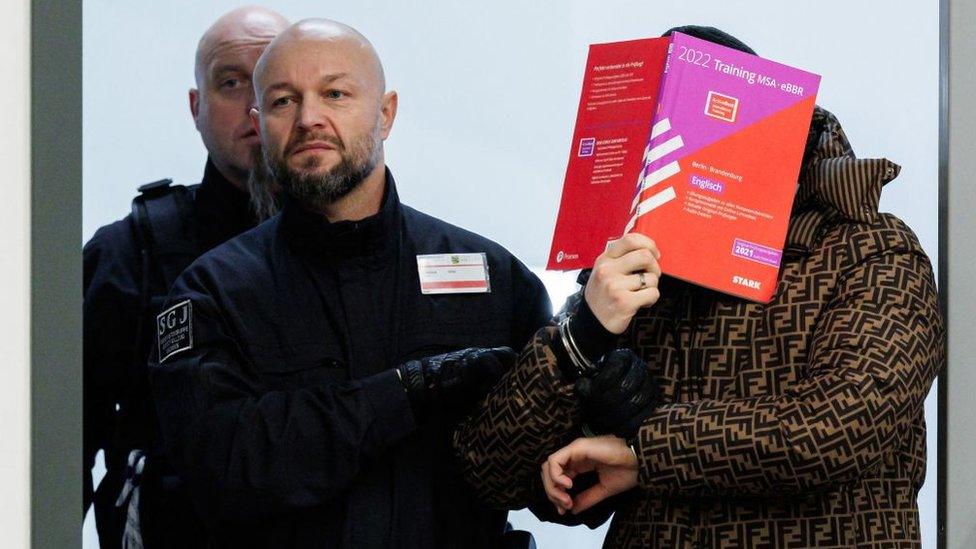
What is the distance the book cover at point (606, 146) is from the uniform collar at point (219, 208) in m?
0.88

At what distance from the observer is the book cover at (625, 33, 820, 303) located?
1749 millimetres

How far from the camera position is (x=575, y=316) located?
1.78 meters

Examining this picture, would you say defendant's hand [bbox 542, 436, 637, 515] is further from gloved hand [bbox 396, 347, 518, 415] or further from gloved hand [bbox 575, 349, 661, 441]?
gloved hand [bbox 396, 347, 518, 415]

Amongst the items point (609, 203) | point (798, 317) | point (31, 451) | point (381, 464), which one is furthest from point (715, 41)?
point (31, 451)

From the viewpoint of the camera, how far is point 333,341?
204 centimetres

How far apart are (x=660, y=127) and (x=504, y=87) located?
124cm

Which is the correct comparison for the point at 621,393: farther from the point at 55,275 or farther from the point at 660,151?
the point at 55,275

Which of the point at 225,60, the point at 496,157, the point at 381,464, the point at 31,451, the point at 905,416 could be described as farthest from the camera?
the point at 496,157

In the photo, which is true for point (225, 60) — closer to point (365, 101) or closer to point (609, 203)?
point (365, 101)

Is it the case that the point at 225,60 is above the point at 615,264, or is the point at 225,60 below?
above

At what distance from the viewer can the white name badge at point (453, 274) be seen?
6.93 ft

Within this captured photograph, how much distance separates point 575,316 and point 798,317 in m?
0.29
